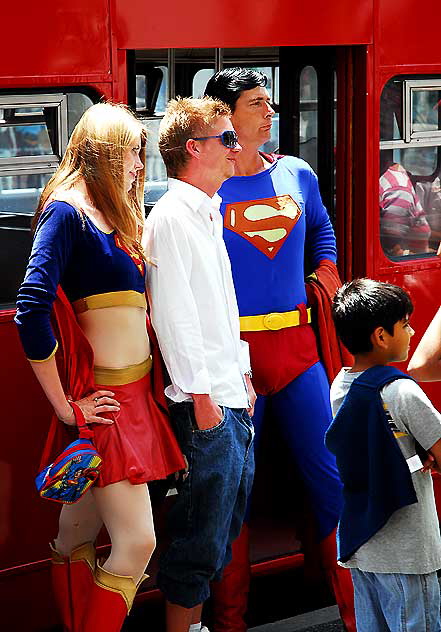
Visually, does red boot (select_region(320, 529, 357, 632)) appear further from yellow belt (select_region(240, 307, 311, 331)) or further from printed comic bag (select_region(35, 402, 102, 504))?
printed comic bag (select_region(35, 402, 102, 504))

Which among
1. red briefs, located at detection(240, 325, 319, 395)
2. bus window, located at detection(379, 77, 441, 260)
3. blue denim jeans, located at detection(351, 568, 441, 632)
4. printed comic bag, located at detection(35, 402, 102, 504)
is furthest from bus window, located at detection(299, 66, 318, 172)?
blue denim jeans, located at detection(351, 568, 441, 632)

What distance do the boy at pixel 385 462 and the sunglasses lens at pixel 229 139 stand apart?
23.4 inches

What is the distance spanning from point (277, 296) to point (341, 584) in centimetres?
100

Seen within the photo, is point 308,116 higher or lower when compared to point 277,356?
higher

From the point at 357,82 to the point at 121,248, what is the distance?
1.56 meters

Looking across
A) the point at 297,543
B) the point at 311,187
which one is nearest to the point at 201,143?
the point at 311,187

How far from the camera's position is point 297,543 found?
4910 millimetres

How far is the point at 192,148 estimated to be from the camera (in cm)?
379

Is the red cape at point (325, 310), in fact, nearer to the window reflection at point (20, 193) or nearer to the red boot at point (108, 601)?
the window reflection at point (20, 193)

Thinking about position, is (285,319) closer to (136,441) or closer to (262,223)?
(262,223)

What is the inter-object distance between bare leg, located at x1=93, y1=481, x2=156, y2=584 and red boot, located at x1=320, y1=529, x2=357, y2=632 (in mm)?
963

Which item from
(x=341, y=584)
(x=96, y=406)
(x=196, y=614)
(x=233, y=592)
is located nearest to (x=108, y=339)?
(x=96, y=406)

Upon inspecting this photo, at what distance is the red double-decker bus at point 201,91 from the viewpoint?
12.8 feet

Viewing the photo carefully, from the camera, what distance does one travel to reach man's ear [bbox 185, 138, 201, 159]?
3783 mm
